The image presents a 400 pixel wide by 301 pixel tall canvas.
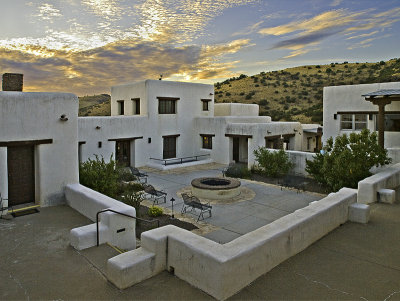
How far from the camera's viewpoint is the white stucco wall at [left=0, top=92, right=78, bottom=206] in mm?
8969

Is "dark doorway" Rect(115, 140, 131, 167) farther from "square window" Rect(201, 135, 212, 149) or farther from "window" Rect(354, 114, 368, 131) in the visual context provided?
"window" Rect(354, 114, 368, 131)

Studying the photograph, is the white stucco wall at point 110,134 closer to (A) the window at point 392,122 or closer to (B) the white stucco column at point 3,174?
(B) the white stucco column at point 3,174

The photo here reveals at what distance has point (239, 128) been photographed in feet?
73.0

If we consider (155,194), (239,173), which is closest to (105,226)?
(155,194)

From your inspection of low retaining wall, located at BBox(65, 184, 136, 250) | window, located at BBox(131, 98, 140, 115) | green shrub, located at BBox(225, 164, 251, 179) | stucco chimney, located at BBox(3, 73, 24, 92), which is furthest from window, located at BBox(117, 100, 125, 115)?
low retaining wall, located at BBox(65, 184, 136, 250)

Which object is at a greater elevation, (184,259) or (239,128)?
(239,128)

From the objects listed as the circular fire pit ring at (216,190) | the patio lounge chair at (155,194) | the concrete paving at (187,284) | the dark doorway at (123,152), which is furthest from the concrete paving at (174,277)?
the dark doorway at (123,152)

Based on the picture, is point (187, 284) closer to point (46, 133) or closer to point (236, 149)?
point (46, 133)

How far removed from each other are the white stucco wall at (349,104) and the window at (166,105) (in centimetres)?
1105

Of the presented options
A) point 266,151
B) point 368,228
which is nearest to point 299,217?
point 368,228

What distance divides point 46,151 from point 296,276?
7846 mm

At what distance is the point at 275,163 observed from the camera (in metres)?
18.3

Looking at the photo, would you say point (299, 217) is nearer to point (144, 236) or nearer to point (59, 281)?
point (144, 236)

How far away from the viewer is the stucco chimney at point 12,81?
9742 mm
